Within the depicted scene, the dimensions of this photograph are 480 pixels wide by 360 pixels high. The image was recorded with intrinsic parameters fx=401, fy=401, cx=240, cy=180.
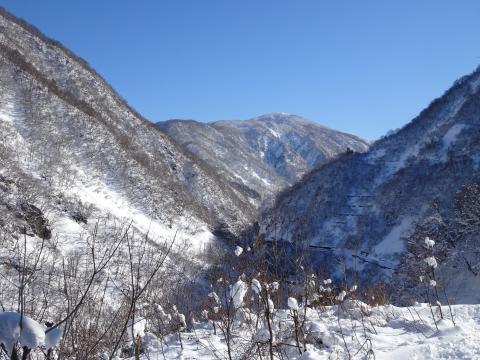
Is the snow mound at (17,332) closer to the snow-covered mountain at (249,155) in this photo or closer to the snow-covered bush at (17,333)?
the snow-covered bush at (17,333)

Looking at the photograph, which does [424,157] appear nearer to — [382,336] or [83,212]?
[83,212]

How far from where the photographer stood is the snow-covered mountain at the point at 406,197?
26547 mm

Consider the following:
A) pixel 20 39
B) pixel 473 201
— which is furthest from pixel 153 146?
pixel 473 201

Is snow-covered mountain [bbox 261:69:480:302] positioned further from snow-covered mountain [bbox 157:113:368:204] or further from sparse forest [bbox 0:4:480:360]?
snow-covered mountain [bbox 157:113:368:204]

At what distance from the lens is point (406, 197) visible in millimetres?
43594

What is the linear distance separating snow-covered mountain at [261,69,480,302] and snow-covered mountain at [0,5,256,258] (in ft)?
51.2

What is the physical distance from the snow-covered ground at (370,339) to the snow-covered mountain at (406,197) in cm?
1854

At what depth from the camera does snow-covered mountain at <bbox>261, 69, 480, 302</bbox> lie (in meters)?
26.5

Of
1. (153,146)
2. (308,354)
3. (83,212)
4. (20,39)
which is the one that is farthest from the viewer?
(153,146)

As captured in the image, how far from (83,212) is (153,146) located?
3720cm

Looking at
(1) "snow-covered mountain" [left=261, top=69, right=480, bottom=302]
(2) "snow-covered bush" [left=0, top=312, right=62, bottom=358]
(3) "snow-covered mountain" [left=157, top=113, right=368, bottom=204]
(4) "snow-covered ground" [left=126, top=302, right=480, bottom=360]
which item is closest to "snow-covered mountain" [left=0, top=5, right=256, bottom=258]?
(1) "snow-covered mountain" [left=261, top=69, right=480, bottom=302]

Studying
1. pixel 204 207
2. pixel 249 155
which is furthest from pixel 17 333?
pixel 249 155

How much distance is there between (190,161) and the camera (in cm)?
7969

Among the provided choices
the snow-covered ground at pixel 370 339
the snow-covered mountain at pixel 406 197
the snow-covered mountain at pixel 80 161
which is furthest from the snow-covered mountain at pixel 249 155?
the snow-covered ground at pixel 370 339
